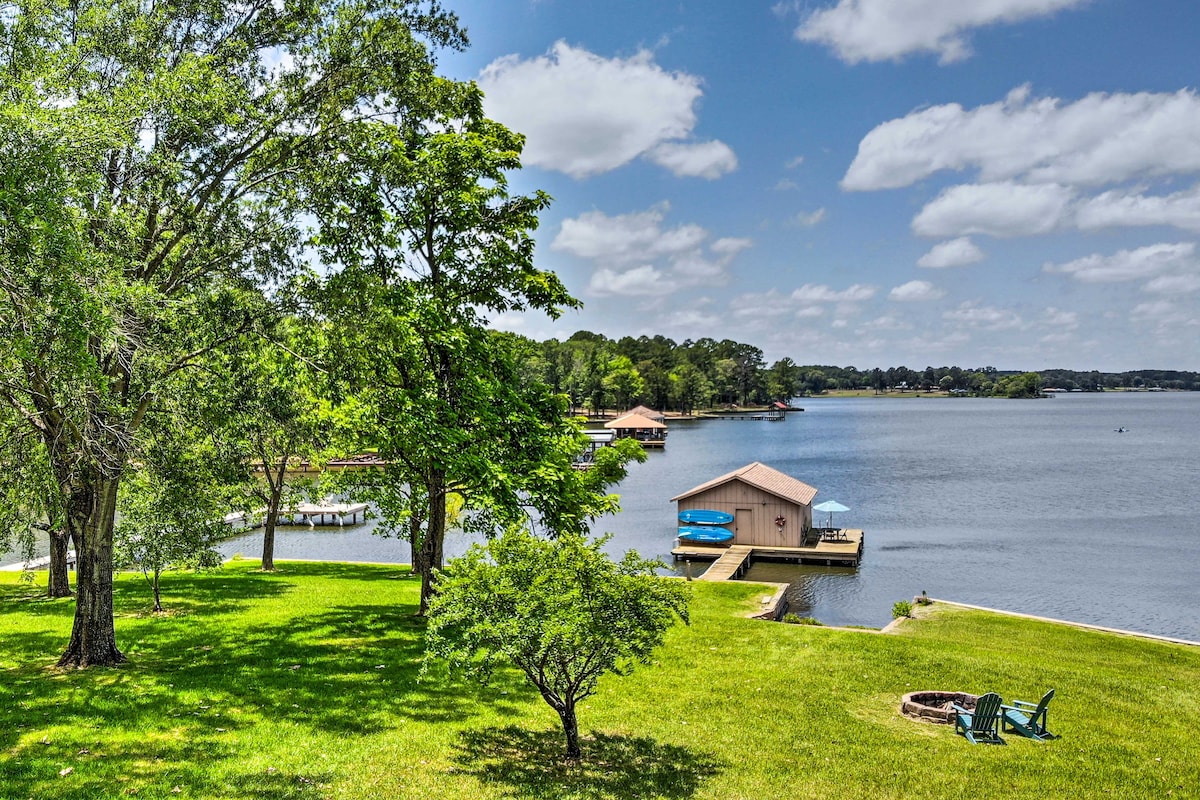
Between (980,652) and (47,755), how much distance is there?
1782 cm

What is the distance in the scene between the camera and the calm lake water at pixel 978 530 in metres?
31.7

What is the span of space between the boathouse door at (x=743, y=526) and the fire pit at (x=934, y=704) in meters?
27.4

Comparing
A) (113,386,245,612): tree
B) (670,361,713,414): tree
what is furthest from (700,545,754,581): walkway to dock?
(670,361,713,414): tree

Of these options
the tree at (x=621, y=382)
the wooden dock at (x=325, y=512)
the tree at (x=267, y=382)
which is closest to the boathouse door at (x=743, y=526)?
the wooden dock at (x=325, y=512)

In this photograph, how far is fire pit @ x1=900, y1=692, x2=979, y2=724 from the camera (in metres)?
12.6

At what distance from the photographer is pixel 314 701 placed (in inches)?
476

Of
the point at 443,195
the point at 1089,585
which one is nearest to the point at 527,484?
the point at 443,195

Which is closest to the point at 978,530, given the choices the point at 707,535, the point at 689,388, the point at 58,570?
the point at 707,535

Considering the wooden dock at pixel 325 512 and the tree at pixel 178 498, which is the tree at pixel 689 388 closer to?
the wooden dock at pixel 325 512

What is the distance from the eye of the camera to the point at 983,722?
1191 centimetres

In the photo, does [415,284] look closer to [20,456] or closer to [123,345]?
[123,345]

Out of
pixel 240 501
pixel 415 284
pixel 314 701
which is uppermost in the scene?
pixel 415 284

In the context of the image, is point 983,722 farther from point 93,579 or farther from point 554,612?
point 93,579

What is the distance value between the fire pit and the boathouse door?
27444 millimetres
